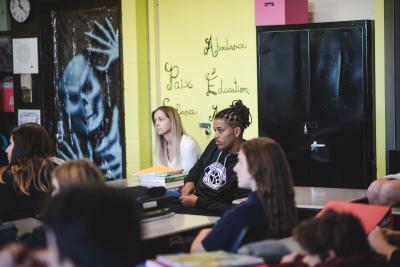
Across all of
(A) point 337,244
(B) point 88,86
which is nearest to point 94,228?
(A) point 337,244

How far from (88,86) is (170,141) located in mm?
1889

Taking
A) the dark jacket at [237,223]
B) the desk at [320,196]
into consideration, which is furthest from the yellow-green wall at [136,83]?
the dark jacket at [237,223]

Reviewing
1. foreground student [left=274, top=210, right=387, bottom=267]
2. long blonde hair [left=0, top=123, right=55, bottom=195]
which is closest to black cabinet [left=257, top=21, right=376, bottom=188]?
long blonde hair [left=0, top=123, right=55, bottom=195]

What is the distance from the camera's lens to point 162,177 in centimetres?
505

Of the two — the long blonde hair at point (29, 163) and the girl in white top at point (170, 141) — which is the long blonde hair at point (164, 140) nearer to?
the girl in white top at point (170, 141)

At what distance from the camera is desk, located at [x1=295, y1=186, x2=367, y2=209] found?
13.3 feet

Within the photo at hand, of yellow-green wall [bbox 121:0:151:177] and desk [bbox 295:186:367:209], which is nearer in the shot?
desk [bbox 295:186:367:209]

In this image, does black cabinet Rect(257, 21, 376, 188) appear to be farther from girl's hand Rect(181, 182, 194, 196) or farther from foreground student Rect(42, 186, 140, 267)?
foreground student Rect(42, 186, 140, 267)

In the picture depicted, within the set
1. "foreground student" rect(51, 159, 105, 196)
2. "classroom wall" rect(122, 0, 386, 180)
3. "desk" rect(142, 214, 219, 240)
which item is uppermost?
"classroom wall" rect(122, 0, 386, 180)

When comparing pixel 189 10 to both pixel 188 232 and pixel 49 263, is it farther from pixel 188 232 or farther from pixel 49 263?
pixel 49 263

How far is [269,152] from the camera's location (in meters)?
3.13

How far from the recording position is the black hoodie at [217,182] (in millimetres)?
4781

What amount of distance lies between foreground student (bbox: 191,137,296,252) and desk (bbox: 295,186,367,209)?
0.86 metres

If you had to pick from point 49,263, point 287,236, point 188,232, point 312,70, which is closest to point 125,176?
point 312,70
